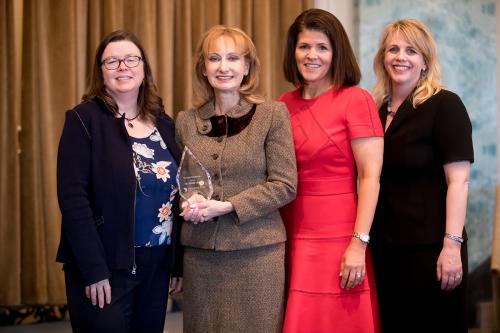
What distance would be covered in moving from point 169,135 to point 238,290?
2.04ft

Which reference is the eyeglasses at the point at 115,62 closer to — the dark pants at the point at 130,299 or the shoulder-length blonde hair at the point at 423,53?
the dark pants at the point at 130,299

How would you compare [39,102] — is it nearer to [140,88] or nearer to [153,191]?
[140,88]

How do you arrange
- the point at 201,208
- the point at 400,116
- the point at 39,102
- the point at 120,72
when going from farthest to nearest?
the point at 39,102 → the point at 400,116 → the point at 120,72 → the point at 201,208

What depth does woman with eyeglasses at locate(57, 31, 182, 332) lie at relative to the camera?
197cm

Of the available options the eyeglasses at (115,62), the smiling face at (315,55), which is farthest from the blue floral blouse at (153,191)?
the smiling face at (315,55)

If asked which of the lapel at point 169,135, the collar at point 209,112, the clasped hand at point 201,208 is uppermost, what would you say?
the collar at point 209,112

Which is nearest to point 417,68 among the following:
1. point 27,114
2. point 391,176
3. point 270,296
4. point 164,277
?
point 391,176

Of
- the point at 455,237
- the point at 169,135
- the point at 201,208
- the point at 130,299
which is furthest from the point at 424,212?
the point at 130,299

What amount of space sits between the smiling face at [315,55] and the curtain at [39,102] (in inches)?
54.5

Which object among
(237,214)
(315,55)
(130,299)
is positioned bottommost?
(130,299)

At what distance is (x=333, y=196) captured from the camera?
2.13 m

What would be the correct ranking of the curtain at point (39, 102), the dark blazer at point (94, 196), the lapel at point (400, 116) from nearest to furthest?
the dark blazer at point (94, 196) < the lapel at point (400, 116) < the curtain at point (39, 102)

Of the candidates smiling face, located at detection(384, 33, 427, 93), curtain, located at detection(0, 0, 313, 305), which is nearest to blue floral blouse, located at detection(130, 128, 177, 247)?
smiling face, located at detection(384, 33, 427, 93)

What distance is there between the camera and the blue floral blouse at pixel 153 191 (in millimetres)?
2047
